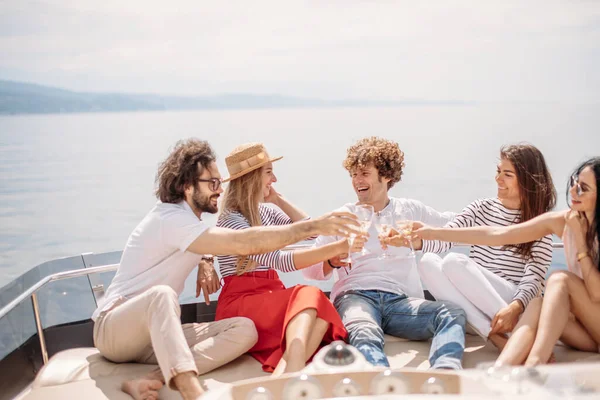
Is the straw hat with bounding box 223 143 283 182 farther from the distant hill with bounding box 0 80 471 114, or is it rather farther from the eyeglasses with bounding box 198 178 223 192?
the distant hill with bounding box 0 80 471 114

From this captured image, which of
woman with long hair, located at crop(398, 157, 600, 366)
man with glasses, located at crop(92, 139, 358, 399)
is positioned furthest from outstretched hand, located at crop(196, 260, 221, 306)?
woman with long hair, located at crop(398, 157, 600, 366)

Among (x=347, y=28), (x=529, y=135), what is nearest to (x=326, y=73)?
(x=347, y=28)

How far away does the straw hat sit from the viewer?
10.8 feet

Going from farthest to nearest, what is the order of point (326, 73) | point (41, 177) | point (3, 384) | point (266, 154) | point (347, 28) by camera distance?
1. point (41, 177)
2. point (326, 73)
3. point (347, 28)
4. point (266, 154)
5. point (3, 384)

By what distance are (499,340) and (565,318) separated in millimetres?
354

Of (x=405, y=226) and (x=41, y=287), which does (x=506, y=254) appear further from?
(x=41, y=287)

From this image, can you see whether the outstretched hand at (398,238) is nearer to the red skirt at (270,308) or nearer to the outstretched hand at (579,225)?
the red skirt at (270,308)

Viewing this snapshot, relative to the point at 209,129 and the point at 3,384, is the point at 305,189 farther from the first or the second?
the point at 3,384

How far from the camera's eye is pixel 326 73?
10.9 m

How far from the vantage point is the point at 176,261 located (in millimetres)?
2996

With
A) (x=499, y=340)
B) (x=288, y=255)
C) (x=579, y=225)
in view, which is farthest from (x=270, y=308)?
(x=579, y=225)

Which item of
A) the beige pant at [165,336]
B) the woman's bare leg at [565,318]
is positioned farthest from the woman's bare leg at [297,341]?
the woman's bare leg at [565,318]

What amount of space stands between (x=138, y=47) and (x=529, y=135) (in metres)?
6.55

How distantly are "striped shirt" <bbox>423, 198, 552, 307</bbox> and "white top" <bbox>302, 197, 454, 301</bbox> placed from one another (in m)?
0.14
